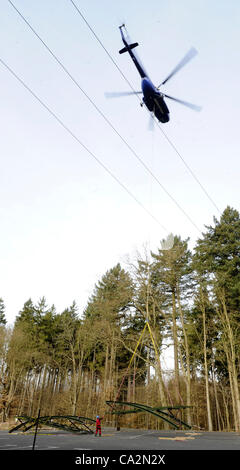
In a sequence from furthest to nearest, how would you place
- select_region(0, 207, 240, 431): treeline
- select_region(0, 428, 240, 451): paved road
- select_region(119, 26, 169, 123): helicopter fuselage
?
select_region(0, 207, 240, 431): treeline, select_region(119, 26, 169, 123): helicopter fuselage, select_region(0, 428, 240, 451): paved road

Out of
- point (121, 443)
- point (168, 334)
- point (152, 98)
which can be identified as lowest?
point (121, 443)

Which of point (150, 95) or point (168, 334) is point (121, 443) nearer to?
point (150, 95)

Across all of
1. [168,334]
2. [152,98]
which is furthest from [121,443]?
[168,334]

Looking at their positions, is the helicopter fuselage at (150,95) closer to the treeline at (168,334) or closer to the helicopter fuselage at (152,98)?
the helicopter fuselage at (152,98)

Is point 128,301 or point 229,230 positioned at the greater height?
point 229,230

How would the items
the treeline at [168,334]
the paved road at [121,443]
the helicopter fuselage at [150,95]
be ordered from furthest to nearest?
the treeline at [168,334] < the helicopter fuselage at [150,95] < the paved road at [121,443]

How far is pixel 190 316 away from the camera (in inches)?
1082

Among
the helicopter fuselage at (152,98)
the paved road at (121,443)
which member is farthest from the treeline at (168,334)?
the helicopter fuselage at (152,98)

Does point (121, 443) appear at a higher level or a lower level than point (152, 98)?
lower

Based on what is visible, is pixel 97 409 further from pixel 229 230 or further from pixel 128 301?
pixel 229 230

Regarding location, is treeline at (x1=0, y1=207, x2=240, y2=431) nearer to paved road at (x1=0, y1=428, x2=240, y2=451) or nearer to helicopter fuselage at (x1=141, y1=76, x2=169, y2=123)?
paved road at (x1=0, y1=428, x2=240, y2=451)

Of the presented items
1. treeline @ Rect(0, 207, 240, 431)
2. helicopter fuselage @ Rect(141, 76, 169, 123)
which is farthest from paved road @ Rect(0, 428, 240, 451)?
helicopter fuselage @ Rect(141, 76, 169, 123)
